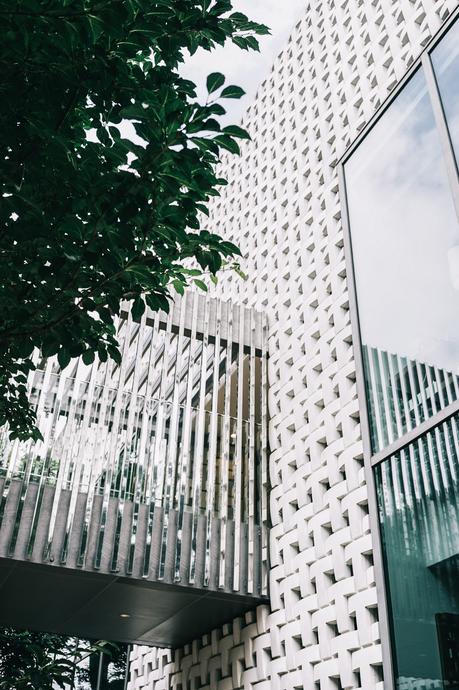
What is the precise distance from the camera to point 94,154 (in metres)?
2.04

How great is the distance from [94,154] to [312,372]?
461 centimetres

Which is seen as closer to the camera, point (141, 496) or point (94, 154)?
point (94, 154)

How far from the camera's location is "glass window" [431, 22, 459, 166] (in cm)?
498

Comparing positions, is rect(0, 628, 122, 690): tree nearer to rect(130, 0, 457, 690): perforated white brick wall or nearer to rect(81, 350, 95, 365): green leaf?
rect(81, 350, 95, 365): green leaf

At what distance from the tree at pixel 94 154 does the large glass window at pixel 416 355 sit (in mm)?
2786

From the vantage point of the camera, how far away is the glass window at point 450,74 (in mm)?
4980

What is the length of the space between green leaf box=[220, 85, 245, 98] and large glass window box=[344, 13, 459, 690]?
9.74ft

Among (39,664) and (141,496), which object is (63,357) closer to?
(39,664)

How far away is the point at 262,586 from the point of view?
20.5 ft

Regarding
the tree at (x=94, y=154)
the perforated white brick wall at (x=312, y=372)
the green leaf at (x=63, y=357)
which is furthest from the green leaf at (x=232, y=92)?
the perforated white brick wall at (x=312, y=372)

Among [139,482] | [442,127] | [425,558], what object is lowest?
[425,558]

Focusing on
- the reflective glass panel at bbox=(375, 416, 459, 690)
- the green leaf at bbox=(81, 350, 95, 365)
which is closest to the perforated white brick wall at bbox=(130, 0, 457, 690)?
the reflective glass panel at bbox=(375, 416, 459, 690)

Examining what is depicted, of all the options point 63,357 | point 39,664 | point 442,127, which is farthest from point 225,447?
point 63,357

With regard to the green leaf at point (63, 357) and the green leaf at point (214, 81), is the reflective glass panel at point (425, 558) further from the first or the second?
the green leaf at point (214, 81)
